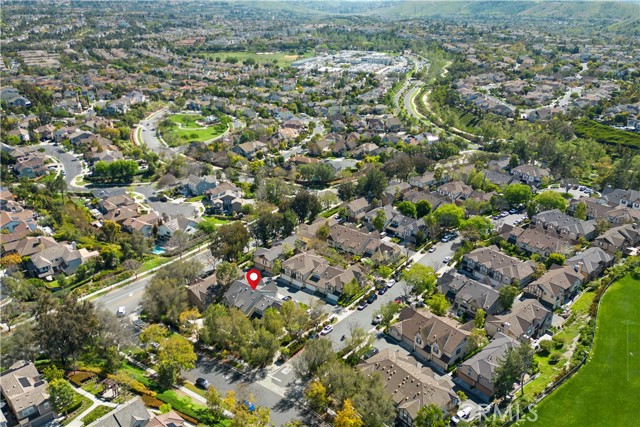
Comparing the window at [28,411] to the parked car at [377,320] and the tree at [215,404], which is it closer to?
the tree at [215,404]

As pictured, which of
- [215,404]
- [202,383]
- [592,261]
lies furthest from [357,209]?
[215,404]

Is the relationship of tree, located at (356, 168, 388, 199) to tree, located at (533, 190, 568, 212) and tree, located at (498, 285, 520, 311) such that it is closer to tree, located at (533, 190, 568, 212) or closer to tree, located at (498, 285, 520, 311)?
tree, located at (533, 190, 568, 212)

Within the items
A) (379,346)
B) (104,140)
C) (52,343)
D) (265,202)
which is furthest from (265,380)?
(104,140)

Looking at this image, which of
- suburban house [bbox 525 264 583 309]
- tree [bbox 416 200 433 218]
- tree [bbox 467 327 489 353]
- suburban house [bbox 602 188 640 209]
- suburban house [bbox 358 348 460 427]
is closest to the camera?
suburban house [bbox 358 348 460 427]

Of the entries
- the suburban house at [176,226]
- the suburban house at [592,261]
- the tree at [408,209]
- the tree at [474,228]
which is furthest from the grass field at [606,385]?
the suburban house at [176,226]

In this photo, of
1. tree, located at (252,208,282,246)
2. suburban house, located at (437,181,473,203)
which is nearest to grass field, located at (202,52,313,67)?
suburban house, located at (437,181,473,203)

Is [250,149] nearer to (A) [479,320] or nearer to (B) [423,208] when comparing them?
(B) [423,208]

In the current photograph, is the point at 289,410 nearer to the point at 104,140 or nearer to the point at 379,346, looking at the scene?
the point at 379,346
